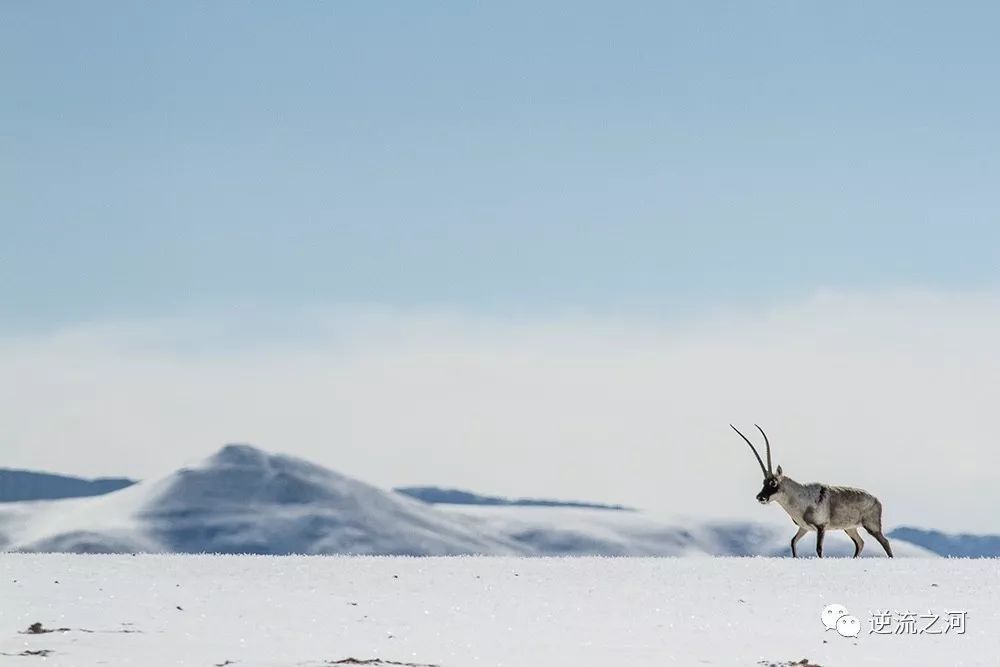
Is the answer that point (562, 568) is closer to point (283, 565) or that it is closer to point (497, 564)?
point (497, 564)

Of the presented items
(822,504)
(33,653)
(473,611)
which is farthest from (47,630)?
(822,504)

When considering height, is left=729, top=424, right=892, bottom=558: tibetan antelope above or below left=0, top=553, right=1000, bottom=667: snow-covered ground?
above

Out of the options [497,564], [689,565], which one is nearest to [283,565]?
[497,564]

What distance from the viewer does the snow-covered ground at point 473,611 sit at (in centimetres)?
1144

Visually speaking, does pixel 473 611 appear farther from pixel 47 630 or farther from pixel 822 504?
pixel 822 504

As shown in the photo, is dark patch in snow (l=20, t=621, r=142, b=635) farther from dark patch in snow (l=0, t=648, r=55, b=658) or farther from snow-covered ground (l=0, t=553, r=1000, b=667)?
dark patch in snow (l=0, t=648, r=55, b=658)

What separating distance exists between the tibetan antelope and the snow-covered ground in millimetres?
4162

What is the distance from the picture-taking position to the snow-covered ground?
11438 mm

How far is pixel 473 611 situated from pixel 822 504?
11.8m

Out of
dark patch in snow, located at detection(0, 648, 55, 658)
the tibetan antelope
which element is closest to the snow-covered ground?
dark patch in snow, located at detection(0, 648, 55, 658)

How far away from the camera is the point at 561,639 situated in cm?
1227

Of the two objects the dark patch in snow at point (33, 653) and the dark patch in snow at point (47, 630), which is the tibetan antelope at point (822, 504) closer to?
the dark patch in snow at point (47, 630)

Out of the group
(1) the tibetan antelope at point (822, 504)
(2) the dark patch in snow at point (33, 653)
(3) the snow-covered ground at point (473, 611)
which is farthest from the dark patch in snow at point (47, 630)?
(1) the tibetan antelope at point (822, 504)

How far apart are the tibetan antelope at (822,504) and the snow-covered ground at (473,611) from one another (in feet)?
13.7
